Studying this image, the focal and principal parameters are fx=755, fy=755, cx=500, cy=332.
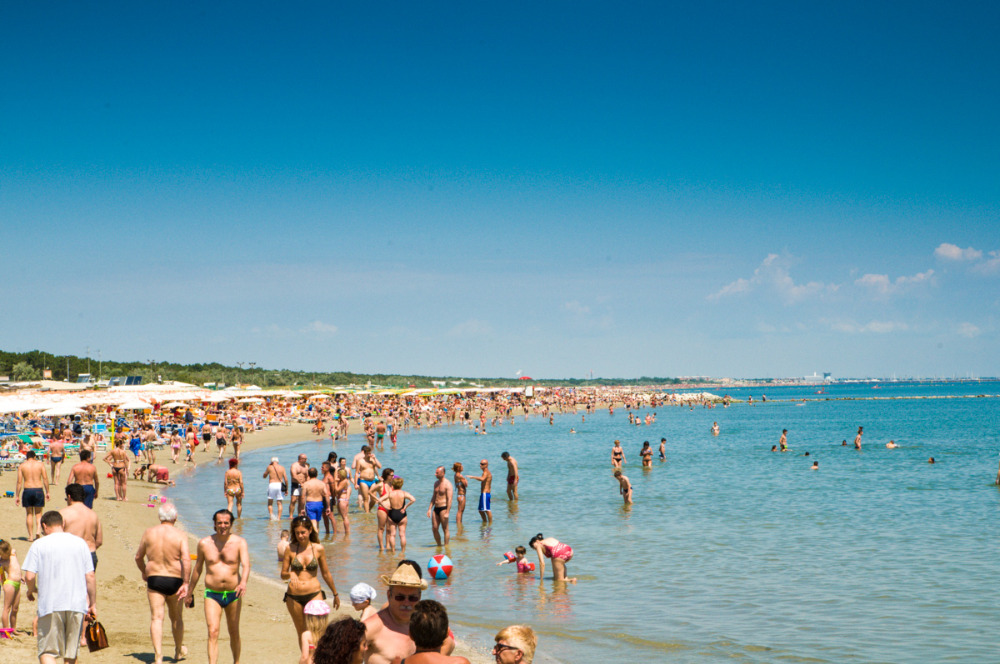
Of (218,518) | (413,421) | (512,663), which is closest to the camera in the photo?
(512,663)

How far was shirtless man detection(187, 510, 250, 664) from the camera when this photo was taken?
6484 mm

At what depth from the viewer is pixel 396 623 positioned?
14.1 feet

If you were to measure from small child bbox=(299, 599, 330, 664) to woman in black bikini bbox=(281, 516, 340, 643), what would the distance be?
43.1 inches

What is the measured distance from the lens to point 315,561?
653cm

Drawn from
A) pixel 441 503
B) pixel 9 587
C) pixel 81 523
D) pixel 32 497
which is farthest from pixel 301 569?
pixel 441 503

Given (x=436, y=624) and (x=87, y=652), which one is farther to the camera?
(x=87, y=652)

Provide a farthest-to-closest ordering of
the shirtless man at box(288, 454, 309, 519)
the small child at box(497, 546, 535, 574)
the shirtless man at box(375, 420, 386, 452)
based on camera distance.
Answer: the shirtless man at box(375, 420, 386, 452)
the shirtless man at box(288, 454, 309, 519)
the small child at box(497, 546, 535, 574)

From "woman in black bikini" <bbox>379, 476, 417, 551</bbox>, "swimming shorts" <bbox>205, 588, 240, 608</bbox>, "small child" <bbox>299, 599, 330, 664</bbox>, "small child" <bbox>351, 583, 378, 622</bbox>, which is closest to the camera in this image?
"small child" <bbox>351, 583, 378, 622</bbox>

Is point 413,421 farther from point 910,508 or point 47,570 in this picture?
point 47,570

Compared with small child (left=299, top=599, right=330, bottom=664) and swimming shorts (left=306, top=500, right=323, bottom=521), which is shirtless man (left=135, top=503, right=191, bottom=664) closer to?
small child (left=299, top=599, right=330, bottom=664)

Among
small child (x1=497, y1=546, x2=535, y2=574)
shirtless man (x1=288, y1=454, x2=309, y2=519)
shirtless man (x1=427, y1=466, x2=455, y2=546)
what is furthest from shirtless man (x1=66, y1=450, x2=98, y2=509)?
small child (x1=497, y1=546, x2=535, y2=574)

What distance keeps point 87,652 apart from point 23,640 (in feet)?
2.06

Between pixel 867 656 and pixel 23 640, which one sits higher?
pixel 23 640

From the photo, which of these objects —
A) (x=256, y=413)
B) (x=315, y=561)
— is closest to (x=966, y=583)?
(x=315, y=561)
